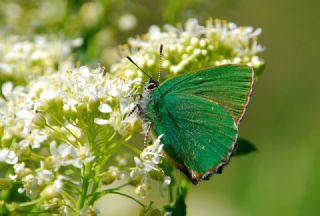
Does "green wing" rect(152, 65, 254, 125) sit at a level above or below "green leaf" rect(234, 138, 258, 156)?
above

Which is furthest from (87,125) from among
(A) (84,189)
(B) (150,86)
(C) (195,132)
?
(C) (195,132)

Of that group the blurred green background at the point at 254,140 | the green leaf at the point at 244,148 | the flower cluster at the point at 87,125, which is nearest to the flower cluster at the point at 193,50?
the flower cluster at the point at 87,125

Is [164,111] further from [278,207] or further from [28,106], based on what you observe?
[278,207]

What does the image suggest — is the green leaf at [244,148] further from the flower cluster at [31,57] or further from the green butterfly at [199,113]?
the flower cluster at [31,57]

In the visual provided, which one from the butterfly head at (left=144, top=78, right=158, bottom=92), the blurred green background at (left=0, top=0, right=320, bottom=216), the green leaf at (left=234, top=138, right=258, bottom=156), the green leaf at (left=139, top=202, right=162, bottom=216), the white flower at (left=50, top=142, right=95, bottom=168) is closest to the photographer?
the white flower at (left=50, top=142, right=95, bottom=168)

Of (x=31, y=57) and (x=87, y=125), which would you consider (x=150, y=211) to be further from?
(x=31, y=57)

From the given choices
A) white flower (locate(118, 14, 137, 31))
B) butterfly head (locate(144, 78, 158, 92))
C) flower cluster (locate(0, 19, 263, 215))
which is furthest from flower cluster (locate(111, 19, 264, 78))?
white flower (locate(118, 14, 137, 31))

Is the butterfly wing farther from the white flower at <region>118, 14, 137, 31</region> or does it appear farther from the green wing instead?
the white flower at <region>118, 14, 137, 31</region>
